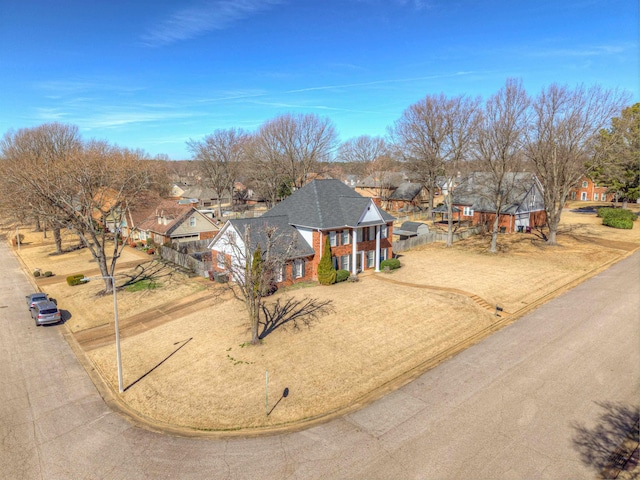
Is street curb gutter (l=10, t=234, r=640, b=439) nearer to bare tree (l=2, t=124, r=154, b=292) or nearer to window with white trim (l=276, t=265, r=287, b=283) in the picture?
bare tree (l=2, t=124, r=154, b=292)

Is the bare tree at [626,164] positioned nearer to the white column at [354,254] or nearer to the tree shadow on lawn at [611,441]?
the white column at [354,254]

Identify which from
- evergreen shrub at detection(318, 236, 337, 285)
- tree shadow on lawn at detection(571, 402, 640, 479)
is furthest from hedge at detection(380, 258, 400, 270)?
tree shadow on lawn at detection(571, 402, 640, 479)

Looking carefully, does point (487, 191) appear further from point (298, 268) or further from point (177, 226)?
point (177, 226)

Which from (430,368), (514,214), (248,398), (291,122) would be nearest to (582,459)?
(430,368)

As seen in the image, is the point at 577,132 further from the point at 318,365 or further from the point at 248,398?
the point at 248,398

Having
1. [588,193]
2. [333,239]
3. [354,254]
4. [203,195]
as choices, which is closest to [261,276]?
[333,239]

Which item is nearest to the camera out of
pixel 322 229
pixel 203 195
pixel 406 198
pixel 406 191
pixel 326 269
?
pixel 326 269
